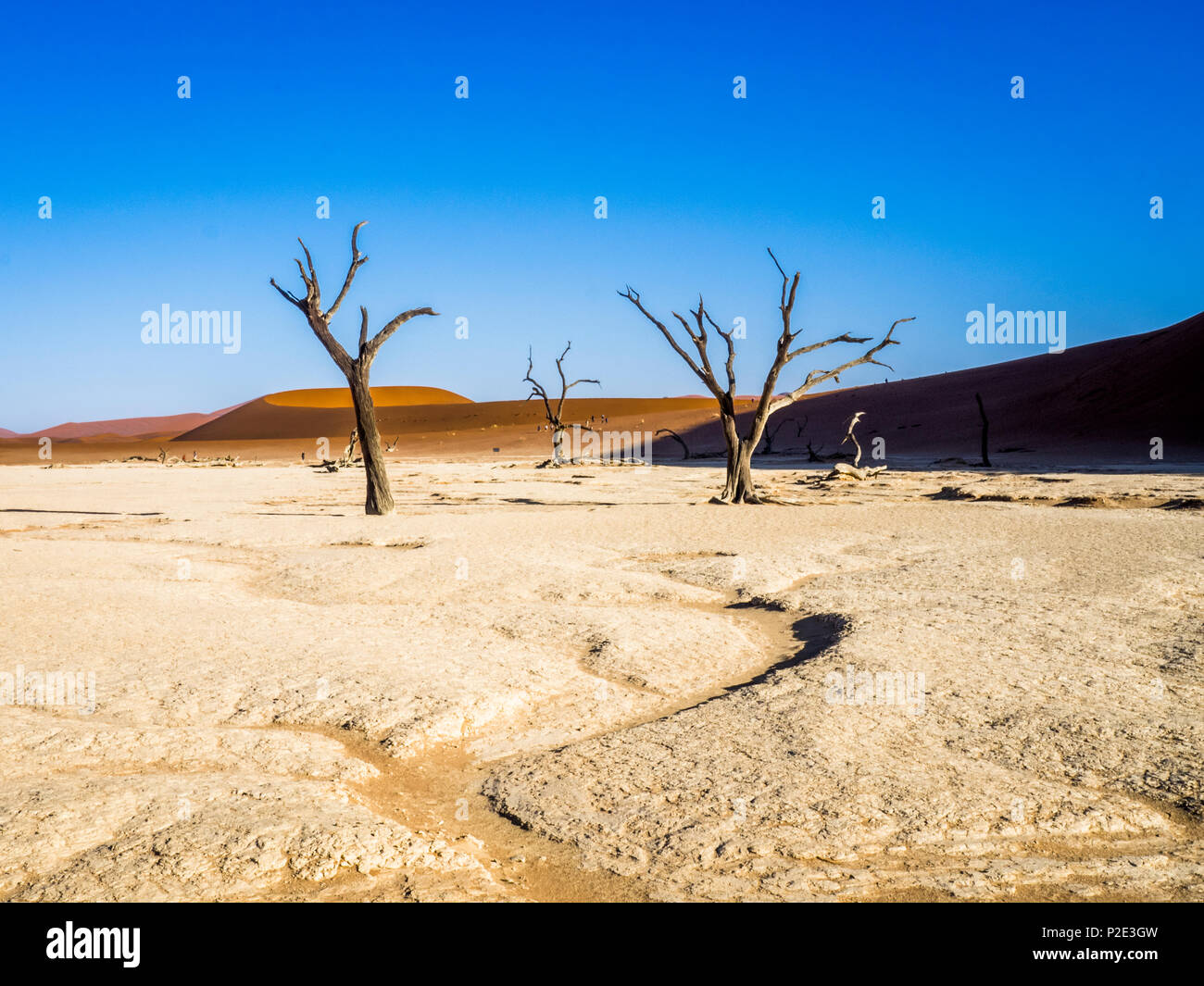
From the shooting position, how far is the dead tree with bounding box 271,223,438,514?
12312mm

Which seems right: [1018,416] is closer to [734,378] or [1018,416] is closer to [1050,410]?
[1050,410]

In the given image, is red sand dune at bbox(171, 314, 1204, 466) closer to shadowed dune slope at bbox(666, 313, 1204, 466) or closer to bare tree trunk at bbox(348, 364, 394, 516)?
shadowed dune slope at bbox(666, 313, 1204, 466)

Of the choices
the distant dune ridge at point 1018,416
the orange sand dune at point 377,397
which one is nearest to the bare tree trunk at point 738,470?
the distant dune ridge at point 1018,416

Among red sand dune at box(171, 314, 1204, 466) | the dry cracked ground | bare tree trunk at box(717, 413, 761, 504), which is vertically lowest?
the dry cracked ground

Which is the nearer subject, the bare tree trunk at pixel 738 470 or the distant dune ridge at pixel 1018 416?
the bare tree trunk at pixel 738 470

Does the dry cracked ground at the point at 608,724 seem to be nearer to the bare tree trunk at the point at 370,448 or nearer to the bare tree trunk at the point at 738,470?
the bare tree trunk at the point at 370,448

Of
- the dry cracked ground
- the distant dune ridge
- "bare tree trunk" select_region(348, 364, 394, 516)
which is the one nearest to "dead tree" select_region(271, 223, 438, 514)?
"bare tree trunk" select_region(348, 364, 394, 516)

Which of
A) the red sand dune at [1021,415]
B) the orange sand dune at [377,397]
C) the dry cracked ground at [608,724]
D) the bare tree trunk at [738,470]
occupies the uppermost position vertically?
the orange sand dune at [377,397]

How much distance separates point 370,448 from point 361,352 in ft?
4.34

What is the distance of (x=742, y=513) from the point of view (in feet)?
40.4

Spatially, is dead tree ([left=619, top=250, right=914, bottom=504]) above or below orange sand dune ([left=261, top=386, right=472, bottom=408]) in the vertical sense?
below

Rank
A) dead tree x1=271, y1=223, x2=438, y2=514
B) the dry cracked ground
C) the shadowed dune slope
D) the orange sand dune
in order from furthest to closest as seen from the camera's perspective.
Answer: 1. the orange sand dune
2. the shadowed dune slope
3. dead tree x1=271, y1=223, x2=438, y2=514
4. the dry cracked ground

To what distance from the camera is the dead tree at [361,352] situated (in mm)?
12312
